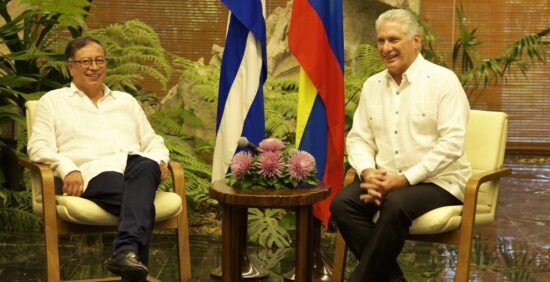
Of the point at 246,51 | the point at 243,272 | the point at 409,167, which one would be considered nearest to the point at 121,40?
the point at 246,51

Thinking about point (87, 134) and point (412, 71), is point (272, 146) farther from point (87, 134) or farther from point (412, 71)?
point (87, 134)

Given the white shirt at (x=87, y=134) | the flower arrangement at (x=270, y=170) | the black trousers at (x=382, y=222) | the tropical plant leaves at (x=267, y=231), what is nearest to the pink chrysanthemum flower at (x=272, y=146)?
the flower arrangement at (x=270, y=170)

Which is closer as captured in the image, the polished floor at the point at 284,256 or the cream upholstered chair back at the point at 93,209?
the cream upholstered chair back at the point at 93,209

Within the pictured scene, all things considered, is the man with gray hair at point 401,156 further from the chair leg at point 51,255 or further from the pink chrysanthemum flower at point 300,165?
the chair leg at point 51,255

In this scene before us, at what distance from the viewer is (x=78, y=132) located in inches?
176

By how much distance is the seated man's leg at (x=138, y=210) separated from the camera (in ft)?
13.2

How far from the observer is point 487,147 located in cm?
438

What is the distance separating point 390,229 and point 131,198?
46.0 inches

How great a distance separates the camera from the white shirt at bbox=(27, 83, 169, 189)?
172 inches

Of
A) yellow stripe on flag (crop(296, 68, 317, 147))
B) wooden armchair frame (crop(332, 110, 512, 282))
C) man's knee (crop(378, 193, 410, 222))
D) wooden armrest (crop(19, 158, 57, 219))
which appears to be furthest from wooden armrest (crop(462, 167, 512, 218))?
wooden armrest (crop(19, 158, 57, 219))

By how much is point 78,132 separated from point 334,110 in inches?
54.4

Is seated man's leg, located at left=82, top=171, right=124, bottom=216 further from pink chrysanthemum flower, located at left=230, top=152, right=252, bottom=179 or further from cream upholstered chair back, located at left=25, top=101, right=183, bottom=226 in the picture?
pink chrysanthemum flower, located at left=230, top=152, right=252, bottom=179

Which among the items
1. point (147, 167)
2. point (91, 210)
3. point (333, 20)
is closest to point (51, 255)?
point (91, 210)

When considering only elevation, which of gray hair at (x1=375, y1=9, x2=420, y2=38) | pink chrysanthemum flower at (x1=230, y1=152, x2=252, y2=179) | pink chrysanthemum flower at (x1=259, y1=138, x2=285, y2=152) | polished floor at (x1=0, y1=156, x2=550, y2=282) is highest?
gray hair at (x1=375, y1=9, x2=420, y2=38)
